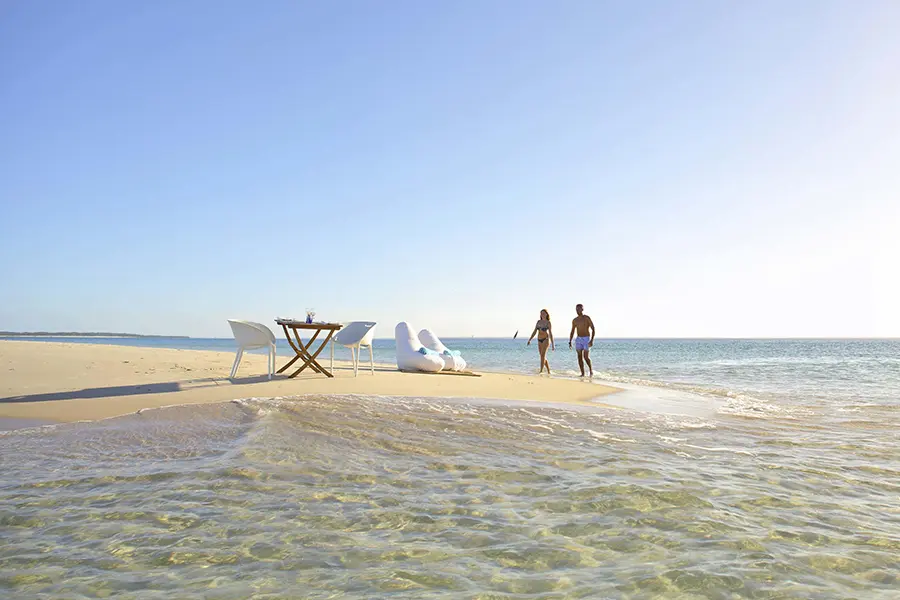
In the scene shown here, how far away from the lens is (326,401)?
7344 millimetres

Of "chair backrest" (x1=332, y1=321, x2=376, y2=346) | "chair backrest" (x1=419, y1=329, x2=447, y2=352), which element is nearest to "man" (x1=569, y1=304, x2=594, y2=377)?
"chair backrest" (x1=419, y1=329, x2=447, y2=352)

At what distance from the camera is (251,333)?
9.10 m

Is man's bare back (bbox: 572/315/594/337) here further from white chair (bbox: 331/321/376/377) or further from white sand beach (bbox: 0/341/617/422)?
white chair (bbox: 331/321/376/377)

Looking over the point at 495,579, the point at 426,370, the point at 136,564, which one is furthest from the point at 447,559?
the point at 426,370

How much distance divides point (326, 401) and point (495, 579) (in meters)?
5.50

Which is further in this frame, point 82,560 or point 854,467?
point 854,467

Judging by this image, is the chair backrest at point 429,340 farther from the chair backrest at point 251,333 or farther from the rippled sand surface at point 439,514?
the rippled sand surface at point 439,514

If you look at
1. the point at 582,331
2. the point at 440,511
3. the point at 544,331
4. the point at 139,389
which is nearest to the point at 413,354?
the point at 544,331

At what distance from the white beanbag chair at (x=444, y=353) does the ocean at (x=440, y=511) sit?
7831mm

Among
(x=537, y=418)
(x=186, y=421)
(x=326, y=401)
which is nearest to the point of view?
(x=186, y=421)

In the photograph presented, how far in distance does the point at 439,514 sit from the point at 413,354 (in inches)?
413

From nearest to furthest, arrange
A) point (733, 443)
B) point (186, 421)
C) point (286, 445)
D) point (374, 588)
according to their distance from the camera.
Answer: point (374, 588)
point (286, 445)
point (733, 443)
point (186, 421)

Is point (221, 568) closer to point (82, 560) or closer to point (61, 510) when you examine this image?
point (82, 560)

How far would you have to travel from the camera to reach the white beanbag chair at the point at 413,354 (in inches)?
519
